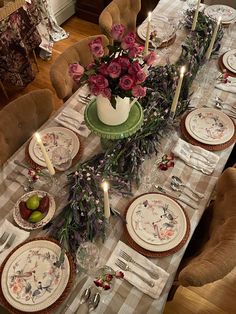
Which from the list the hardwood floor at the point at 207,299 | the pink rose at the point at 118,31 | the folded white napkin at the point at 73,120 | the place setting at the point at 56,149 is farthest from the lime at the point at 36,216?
the hardwood floor at the point at 207,299

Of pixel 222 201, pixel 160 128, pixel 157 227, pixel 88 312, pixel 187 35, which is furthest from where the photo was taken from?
pixel 187 35

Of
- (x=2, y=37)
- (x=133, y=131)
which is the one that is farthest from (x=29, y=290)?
(x=2, y=37)

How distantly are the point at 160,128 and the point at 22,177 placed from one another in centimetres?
65

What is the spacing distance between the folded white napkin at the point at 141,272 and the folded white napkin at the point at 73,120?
1.92ft

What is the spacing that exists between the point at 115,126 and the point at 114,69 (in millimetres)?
267

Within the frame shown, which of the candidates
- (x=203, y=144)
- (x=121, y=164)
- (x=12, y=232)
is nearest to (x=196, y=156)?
(x=203, y=144)

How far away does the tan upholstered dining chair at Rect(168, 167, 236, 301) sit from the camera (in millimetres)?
1037

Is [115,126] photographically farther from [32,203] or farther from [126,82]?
[32,203]

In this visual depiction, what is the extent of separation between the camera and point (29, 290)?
1087mm

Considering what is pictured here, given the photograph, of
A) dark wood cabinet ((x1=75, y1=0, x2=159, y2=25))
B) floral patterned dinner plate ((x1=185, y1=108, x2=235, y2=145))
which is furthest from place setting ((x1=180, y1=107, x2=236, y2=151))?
dark wood cabinet ((x1=75, y1=0, x2=159, y2=25))

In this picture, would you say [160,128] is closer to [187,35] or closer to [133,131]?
[133,131]

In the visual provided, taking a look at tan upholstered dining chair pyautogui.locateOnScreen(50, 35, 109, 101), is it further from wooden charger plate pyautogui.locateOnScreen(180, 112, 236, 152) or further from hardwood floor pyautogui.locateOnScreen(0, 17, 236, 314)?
hardwood floor pyautogui.locateOnScreen(0, 17, 236, 314)

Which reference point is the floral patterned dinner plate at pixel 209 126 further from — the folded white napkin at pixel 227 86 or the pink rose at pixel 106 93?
the pink rose at pixel 106 93

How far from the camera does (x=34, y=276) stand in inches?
44.1
